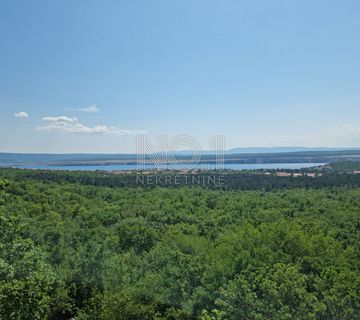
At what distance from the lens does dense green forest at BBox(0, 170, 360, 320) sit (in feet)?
31.3

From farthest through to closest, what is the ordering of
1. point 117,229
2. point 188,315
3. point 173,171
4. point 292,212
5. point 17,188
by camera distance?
point 173,171, point 17,188, point 292,212, point 117,229, point 188,315

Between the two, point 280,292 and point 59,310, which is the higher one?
point 280,292

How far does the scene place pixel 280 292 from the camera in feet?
36.1

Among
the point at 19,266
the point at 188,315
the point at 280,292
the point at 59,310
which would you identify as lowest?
the point at 59,310

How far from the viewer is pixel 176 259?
18.9 meters

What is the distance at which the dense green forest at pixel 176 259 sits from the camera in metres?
9.55

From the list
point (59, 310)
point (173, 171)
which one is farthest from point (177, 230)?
point (173, 171)

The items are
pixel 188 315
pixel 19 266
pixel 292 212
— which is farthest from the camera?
pixel 292 212

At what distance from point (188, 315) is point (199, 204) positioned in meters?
25.5

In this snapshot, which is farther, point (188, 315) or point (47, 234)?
point (47, 234)

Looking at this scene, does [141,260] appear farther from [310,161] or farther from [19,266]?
[310,161]

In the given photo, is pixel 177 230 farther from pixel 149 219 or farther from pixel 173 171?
pixel 173 171

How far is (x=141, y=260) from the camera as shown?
20719mm

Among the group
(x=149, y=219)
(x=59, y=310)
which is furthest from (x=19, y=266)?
(x=149, y=219)
